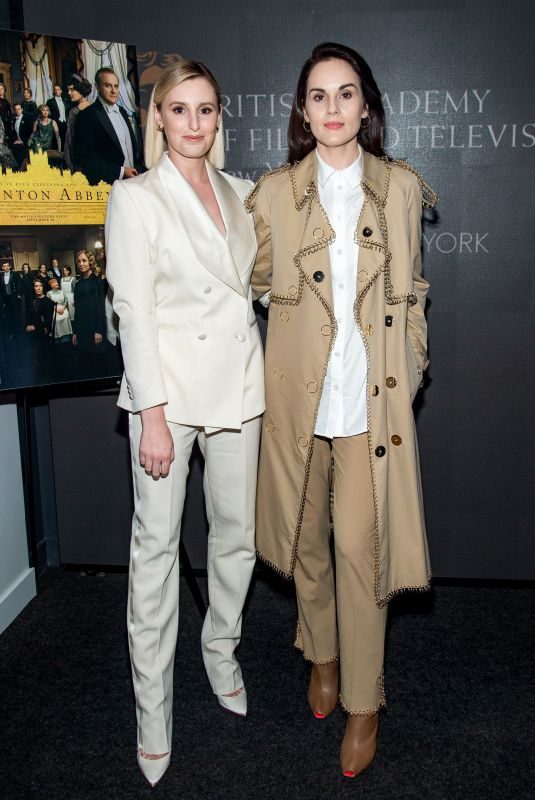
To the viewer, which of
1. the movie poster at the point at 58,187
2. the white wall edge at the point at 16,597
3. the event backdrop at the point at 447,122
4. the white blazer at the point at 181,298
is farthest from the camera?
the white wall edge at the point at 16,597

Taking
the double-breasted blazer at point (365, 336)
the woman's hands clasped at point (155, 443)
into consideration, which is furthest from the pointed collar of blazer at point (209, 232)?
the woman's hands clasped at point (155, 443)

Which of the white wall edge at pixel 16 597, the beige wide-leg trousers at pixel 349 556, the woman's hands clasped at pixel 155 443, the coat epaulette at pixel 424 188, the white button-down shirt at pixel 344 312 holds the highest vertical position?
the coat epaulette at pixel 424 188

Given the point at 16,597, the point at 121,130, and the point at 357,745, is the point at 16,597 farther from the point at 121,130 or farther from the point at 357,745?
the point at 121,130

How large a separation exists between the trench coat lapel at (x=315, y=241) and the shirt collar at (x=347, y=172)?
39 millimetres

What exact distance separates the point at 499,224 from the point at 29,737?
2.30m

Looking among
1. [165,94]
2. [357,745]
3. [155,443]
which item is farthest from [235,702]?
[165,94]

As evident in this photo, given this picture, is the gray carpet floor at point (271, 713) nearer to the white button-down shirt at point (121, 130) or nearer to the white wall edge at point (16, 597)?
the white wall edge at point (16, 597)

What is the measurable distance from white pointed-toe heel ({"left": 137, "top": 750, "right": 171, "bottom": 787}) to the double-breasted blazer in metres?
0.60

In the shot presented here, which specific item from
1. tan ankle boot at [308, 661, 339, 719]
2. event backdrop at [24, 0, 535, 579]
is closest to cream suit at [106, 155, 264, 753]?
tan ankle boot at [308, 661, 339, 719]

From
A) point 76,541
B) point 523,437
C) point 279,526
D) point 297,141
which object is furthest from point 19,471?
point 523,437

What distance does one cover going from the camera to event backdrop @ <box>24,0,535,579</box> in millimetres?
2803

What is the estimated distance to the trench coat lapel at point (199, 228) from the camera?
→ 200 cm

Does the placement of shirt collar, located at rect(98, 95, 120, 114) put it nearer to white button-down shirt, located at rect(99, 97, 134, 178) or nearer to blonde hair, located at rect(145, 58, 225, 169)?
white button-down shirt, located at rect(99, 97, 134, 178)

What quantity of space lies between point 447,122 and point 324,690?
1.97 metres
